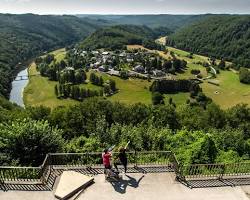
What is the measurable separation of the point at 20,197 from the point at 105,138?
49.5 ft

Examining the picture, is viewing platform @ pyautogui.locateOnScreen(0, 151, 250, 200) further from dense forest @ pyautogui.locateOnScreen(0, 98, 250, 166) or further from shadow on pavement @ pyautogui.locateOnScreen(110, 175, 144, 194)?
dense forest @ pyautogui.locateOnScreen(0, 98, 250, 166)

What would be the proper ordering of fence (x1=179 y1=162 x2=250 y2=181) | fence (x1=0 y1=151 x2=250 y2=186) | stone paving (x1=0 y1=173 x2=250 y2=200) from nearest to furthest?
1. stone paving (x1=0 y1=173 x2=250 y2=200)
2. fence (x1=0 y1=151 x2=250 y2=186)
3. fence (x1=179 y1=162 x2=250 y2=181)

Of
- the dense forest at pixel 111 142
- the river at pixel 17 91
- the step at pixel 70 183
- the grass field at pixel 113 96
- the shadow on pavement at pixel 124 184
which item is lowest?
the river at pixel 17 91

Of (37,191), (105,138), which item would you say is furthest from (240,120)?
(37,191)

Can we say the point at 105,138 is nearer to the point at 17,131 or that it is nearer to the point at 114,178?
the point at 17,131

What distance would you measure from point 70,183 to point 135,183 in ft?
13.1

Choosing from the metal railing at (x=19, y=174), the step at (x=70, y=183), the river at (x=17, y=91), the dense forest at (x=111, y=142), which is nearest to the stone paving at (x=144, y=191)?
the step at (x=70, y=183)

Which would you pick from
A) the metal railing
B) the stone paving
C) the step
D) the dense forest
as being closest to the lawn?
the dense forest

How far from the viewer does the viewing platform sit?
19781 mm

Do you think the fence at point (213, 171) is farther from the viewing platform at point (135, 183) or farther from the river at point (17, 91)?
the river at point (17, 91)

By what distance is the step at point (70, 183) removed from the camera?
1942 centimetres

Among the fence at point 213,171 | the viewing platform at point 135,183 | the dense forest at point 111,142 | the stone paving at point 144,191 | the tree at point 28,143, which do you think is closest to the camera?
the stone paving at point 144,191

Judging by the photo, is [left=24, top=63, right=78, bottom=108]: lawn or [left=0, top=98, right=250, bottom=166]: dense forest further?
[left=24, top=63, right=78, bottom=108]: lawn

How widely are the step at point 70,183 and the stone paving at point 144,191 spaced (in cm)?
36
